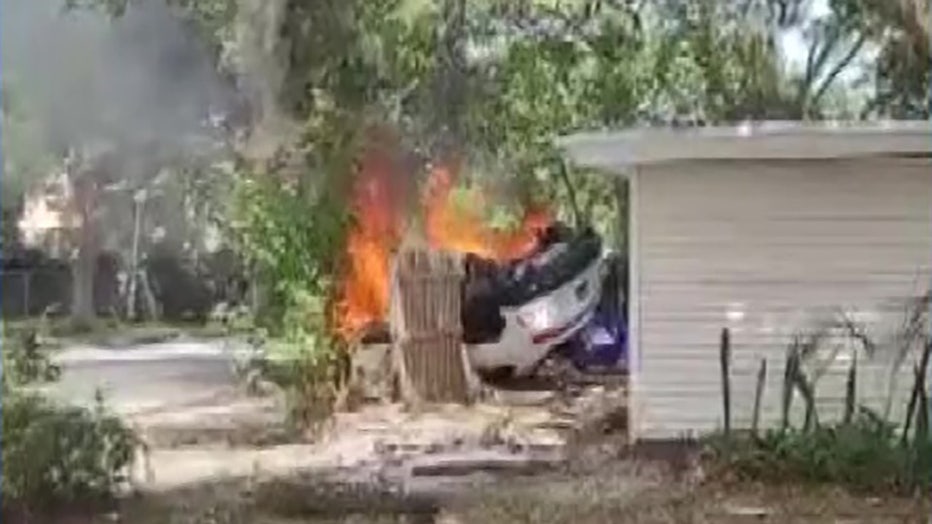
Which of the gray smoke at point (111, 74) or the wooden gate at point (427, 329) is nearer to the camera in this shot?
the gray smoke at point (111, 74)

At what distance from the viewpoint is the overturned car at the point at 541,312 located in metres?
8.31

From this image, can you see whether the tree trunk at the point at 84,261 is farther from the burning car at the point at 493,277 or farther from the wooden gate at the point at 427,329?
the wooden gate at the point at 427,329

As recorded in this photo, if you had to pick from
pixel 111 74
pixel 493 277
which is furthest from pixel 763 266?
pixel 111 74

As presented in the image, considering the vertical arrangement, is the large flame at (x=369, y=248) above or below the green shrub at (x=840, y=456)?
above

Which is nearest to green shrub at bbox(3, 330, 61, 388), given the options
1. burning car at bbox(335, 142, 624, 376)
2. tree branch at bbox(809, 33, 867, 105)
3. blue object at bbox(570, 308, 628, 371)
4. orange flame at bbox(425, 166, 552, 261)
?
burning car at bbox(335, 142, 624, 376)

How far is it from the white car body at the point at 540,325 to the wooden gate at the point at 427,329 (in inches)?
12.1

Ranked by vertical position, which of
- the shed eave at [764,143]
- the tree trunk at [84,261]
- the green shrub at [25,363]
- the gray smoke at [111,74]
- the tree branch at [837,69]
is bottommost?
the green shrub at [25,363]

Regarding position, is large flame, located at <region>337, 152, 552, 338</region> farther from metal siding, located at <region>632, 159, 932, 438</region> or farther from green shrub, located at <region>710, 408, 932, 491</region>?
green shrub, located at <region>710, 408, 932, 491</region>

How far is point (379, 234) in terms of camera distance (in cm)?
737

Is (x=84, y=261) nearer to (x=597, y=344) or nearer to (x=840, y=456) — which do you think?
(x=597, y=344)

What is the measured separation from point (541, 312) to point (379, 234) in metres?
1.58

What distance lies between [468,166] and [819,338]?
3083 millimetres

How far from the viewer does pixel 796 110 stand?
31.3 feet

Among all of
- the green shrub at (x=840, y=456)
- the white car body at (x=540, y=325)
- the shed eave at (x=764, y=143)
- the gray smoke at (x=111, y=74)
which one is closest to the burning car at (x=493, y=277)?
the white car body at (x=540, y=325)
